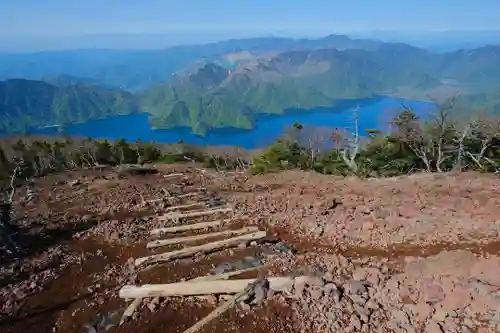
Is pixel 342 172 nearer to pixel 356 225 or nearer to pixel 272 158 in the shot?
pixel 272 158

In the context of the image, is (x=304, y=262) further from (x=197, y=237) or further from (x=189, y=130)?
(x=189, y=130)

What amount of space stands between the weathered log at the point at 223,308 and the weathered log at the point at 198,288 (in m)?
0.18

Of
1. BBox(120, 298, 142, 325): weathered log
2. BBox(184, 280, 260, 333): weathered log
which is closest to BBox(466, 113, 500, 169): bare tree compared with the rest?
BBox(184, 280, 260, 333): weathered log

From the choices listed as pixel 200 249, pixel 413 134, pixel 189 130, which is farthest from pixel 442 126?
pixel 189 130

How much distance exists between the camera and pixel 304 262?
28.9 feet

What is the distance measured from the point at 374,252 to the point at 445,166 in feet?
46.8

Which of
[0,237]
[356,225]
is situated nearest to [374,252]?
[356,225]

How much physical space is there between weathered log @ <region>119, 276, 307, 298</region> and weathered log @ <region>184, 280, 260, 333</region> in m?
0.18

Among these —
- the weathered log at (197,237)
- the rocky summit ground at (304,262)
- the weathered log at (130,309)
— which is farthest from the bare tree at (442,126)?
the weathered log at (130,309)

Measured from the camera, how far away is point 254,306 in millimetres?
7652

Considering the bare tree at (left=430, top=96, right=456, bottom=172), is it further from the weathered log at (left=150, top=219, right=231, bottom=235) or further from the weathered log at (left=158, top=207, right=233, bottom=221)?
the weathered log at (left=150, top=219, right=231, bottom=235)

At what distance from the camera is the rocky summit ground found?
7.20 metres

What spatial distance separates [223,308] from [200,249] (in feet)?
8.28

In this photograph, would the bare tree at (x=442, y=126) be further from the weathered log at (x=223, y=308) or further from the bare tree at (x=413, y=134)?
the weathered log at (x=223, y=308)
